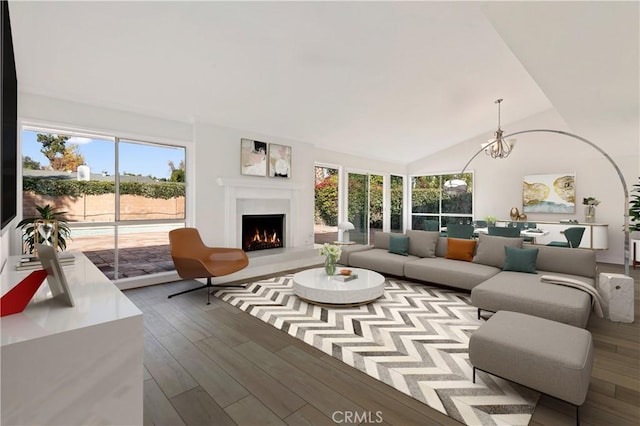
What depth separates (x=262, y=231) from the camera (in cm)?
623

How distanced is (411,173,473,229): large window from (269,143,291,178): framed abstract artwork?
4.95m

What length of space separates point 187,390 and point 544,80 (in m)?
5.15

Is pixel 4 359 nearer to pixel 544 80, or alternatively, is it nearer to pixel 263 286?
pixel 263 286

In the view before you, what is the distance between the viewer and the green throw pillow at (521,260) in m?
3.82

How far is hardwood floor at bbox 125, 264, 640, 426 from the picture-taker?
180 centimetres

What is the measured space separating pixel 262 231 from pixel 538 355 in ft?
16.8

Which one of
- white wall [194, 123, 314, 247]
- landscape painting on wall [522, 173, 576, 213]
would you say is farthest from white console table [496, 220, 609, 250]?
white wall [194, 123, 314, 247]

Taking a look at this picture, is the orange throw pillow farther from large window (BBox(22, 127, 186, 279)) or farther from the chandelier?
large window (BBox(22, 127, 186, 279))

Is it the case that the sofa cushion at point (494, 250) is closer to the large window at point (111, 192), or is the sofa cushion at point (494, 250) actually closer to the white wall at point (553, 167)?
the white wall at point (553, 167)

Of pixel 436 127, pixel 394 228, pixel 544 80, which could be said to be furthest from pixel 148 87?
pixel 394 228

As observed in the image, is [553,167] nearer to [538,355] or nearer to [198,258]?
[538,355]

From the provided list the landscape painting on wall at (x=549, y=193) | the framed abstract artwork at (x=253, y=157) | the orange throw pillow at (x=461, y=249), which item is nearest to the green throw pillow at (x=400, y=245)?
the orange throw pillow at (x=461, y=249)

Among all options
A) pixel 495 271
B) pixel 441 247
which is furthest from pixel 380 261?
pixel 495 271

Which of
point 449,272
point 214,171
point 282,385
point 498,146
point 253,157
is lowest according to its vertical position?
point 282,385
